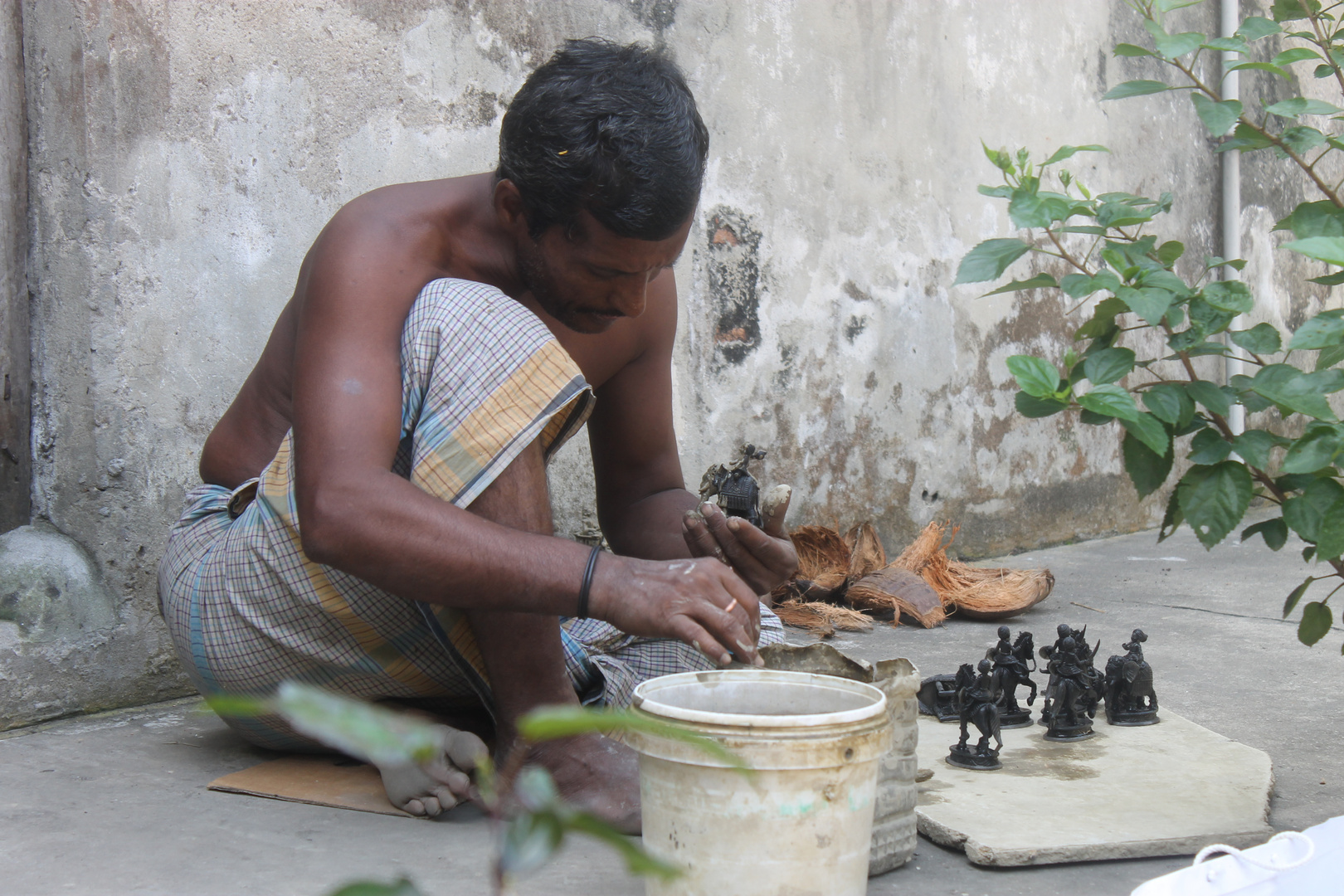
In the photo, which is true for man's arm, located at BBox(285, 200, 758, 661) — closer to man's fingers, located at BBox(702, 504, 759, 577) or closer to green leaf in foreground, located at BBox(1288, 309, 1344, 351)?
man's fingers, located at BBox(702, 504, 759, 577)

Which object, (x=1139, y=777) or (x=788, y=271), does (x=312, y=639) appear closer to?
(x=1139, y=777)

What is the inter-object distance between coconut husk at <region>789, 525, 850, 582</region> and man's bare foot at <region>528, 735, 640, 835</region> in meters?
2.33

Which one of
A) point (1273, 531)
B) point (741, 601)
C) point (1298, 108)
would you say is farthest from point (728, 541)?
point (1298, 108)

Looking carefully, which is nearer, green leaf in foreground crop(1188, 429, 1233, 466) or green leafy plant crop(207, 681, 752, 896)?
green leafy plant crop(207, 681, 752, 896)

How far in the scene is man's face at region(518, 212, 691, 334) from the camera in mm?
2006

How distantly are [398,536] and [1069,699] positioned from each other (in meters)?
1.40

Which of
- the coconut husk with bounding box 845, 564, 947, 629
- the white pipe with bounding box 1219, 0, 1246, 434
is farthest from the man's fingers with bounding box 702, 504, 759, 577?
the white pipe with bounding box 1219, 0, 1246, 434

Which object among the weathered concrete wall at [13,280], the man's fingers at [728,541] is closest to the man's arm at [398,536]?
the man's fingers at [728,541]

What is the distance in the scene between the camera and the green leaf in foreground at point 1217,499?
5.61 feet

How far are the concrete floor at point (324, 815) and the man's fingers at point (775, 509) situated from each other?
1.78 feet

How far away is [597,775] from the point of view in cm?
179

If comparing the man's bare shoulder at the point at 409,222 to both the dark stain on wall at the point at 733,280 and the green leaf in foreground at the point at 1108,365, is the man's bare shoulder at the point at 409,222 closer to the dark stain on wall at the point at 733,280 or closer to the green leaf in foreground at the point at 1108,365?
the green leaf in foreground at the point at 1108,365

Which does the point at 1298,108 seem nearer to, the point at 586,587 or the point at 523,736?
the point at 586,587

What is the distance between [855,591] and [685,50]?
1939 mm
